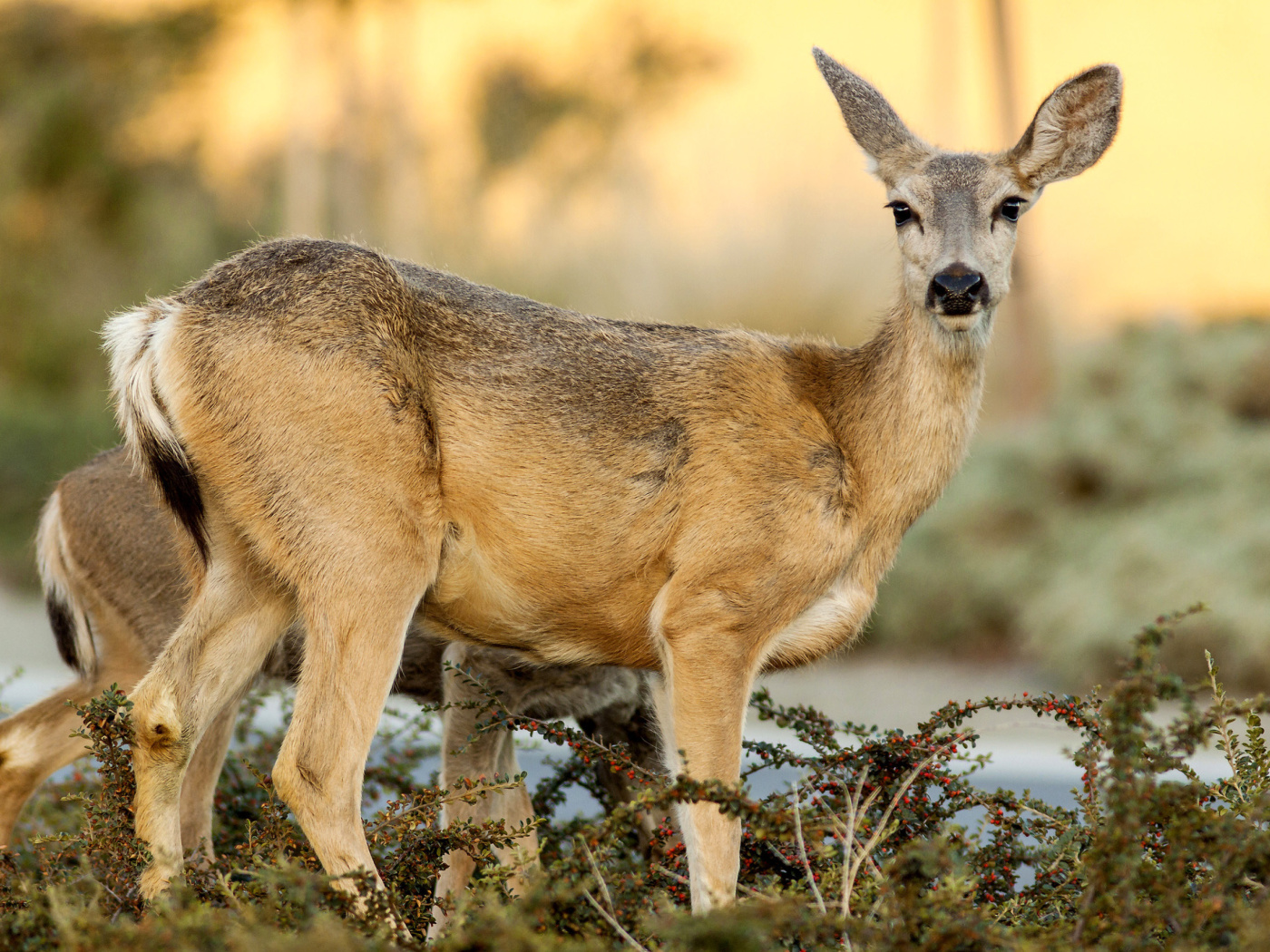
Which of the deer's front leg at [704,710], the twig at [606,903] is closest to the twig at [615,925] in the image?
the twig at [606,903]

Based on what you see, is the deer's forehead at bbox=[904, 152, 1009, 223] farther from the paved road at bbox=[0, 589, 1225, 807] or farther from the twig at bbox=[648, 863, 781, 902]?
the paved road at bbox=[0, 589, 1225, 807]

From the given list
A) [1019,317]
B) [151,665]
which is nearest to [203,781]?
[151,665]

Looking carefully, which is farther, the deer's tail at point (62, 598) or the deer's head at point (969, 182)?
the deer's tail at point (62, 598)

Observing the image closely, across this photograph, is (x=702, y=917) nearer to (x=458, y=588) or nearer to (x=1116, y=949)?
(x=1116, y=949)

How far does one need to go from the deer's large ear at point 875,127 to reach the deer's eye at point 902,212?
0.17m

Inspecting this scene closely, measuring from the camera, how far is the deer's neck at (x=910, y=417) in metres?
5.04

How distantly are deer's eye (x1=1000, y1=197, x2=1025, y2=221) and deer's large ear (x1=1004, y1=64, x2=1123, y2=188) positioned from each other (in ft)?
0.34

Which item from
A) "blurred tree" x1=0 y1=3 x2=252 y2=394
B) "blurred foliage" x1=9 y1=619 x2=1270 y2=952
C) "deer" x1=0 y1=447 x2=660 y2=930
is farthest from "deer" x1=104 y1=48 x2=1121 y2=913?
"blurred tree" x1=0 y1=3 x2=252 y2=394

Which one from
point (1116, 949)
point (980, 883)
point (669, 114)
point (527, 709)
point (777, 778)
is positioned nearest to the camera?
point (1116, 949)

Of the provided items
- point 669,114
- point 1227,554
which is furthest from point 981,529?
point 669,114

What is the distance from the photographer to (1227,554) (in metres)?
11.1

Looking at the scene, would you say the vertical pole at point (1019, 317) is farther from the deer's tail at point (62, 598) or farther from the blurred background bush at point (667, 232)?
the deer's tail at point (62, 598)

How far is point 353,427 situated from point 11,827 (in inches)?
102

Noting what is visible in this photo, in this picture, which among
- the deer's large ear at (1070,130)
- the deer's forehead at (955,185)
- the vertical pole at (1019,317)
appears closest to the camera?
the deer's forehead at (955,185)
